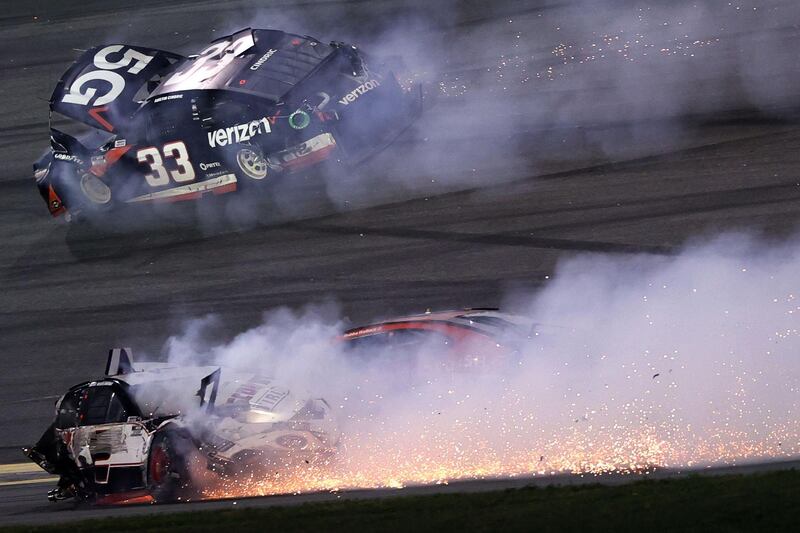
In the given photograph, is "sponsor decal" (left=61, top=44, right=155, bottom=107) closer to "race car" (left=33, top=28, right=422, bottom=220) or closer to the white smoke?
"race car" (left=33, top=28, right=422, bottom=220)

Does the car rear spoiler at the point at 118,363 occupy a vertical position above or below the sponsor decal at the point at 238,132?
below

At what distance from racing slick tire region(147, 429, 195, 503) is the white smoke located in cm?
57

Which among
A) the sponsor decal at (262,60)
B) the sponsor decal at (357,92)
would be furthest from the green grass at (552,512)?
the sponsor decal at (262,60)

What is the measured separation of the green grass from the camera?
7660 millimetres

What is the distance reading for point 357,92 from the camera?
14914 millimetres

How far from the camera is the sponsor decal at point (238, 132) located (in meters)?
14.8

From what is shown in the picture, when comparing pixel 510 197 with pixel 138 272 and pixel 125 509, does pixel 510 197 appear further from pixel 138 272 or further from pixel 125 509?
pixel 125 509

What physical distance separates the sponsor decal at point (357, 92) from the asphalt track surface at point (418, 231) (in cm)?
108

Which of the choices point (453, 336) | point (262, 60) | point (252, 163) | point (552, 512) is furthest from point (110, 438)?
point (262, 60)

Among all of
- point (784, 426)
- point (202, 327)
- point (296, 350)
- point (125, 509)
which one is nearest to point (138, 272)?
point (202, 327)

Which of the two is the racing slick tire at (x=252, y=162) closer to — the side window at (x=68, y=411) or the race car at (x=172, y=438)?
the race car at (x=172, y=438)

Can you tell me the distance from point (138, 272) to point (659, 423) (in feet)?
23.7

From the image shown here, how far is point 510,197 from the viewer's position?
14461mm

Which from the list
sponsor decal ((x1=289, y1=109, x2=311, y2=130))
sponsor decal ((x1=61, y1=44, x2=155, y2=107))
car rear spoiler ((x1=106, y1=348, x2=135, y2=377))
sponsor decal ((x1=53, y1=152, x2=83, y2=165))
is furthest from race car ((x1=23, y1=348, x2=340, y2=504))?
sponsor decal ((x1=61, y1=44, x2=155, y2=107))
